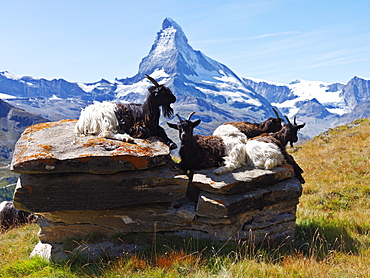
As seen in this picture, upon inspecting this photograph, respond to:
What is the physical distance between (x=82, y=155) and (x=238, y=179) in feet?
12.0

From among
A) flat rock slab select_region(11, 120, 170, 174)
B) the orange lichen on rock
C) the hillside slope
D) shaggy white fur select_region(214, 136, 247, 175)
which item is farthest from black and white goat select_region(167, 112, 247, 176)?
the hillside slope

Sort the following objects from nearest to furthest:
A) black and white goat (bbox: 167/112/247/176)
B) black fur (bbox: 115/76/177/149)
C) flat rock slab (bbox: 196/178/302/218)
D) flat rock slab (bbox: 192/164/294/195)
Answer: flat rock slab (bbox: 196/178/302/218), flat rock slab (bbox: 192/164/294/195), black and white goat (bbox: 167/112/247/176), black fur (bbox: 115/76/177/149)

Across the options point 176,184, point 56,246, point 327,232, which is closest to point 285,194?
point 327,232

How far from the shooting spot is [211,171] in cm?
845

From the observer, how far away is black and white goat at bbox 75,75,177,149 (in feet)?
28.2

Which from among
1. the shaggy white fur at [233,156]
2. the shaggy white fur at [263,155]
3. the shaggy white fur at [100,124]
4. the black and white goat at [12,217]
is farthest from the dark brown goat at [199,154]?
the black and white goat at [12,217]

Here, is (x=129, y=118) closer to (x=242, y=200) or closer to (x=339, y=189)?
(x=242, y=200)

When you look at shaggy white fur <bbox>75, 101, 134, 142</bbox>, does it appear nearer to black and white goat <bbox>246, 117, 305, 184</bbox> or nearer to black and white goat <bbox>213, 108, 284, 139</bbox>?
black and white goat <bbox>246, 117, 305, 184</bbox>

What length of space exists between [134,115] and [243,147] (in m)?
3.19

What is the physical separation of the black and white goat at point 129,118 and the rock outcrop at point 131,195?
0.45 m

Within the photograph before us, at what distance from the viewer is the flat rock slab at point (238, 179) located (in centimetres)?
770

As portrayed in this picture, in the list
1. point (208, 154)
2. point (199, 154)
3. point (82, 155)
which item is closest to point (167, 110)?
point (199, 154)

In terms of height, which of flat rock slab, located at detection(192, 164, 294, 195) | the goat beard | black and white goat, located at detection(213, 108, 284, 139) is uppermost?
the goat beard

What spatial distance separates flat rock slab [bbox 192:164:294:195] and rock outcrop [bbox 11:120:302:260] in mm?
24
